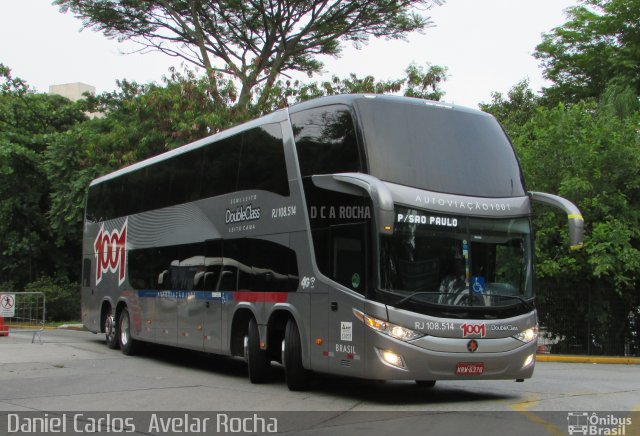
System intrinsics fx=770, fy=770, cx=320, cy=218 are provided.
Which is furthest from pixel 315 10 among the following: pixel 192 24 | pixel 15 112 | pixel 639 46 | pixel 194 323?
pixel 194 323

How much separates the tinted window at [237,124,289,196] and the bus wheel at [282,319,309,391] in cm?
220

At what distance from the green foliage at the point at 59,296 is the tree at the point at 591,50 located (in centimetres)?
2474

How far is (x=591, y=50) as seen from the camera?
3641cm

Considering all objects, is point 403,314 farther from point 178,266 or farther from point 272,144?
point 178,266

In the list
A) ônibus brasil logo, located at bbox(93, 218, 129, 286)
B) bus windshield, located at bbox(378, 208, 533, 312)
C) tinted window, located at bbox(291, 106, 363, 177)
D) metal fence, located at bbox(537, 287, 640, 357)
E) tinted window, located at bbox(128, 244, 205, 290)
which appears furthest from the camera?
metal fence, located at bbox(537, 287, 640, 357)

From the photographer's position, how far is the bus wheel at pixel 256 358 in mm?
12766

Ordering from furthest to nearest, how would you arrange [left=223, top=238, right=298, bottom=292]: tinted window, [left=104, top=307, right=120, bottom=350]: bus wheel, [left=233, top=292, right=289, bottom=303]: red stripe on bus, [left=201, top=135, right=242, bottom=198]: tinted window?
1. [left=104, top=307, right=120, bottom=350]: bus wheel
2. [left=201, top=135, right=242, bottom=198]: tinted window
3. [left=233, top=292, right=289, bottom=303]: red stripe on bus
4. [left=223, top=238, right=298, bottom=292]: tinted window

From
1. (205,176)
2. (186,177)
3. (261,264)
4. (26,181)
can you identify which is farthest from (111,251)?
(26,181)

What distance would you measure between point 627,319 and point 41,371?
15.9 m

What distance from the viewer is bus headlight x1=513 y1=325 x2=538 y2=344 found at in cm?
1072

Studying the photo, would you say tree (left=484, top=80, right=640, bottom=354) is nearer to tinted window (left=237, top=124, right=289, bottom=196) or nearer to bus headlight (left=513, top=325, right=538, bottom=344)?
bus headlight (left=513, top=325, right=538, bottom=344)

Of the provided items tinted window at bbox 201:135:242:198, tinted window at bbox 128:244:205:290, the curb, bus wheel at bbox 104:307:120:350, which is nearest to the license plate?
tinted window at bbox 201:135:242:198

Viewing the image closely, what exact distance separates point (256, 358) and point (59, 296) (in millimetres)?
25984

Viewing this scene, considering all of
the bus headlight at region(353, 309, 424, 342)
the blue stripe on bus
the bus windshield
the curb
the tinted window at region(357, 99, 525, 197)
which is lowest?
the curb
